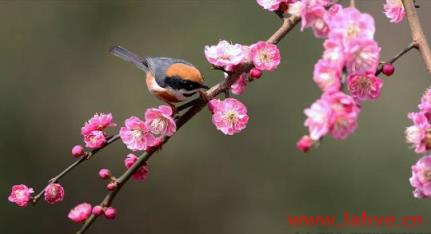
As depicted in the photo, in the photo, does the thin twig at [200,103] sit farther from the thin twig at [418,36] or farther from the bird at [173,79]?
the thin twig at [418,36]

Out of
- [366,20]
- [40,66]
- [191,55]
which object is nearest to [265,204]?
[191,55]

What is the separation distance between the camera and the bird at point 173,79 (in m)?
1.38

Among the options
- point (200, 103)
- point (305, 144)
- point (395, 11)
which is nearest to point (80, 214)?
point (200, 103)

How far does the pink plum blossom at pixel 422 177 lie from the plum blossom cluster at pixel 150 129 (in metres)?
0.54

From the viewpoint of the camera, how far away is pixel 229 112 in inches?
52.9

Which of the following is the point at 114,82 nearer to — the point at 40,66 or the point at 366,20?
Answer: the point at 40,66

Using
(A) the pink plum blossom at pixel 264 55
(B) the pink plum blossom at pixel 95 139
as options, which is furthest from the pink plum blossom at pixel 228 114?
(B) the pink plum blossom at pixel 95 139

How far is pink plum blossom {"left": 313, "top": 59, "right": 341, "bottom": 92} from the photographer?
901 mm

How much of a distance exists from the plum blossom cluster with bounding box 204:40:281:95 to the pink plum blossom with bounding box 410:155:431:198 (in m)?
0.40

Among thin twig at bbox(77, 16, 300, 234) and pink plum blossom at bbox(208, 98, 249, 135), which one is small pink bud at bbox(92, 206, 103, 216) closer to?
thin twig at bbox(77, 16, 300, 234)

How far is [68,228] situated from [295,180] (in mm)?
1866

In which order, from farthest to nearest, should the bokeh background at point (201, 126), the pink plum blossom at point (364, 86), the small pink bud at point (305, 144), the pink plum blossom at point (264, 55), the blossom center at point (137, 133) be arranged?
the bokeh background at point (201, 126) → the blossom center at point (137, 133) → the pink plum blossom at point (264, 55) → the pink plum blossom at point (364, 86) → the small pink bud at point (305, 144)

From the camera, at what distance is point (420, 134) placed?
1.05 meters

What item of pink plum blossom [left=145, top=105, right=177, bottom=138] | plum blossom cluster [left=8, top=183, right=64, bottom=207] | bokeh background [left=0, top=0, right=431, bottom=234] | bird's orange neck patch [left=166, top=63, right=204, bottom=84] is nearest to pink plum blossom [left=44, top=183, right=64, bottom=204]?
plum blossom cluster [left=8, top=183, right=64, bottom=207]
